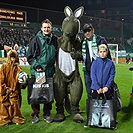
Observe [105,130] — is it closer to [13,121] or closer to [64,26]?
[13,121]

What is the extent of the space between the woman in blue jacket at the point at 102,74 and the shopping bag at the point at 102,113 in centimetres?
10

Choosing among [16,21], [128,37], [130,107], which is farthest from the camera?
[128,37]

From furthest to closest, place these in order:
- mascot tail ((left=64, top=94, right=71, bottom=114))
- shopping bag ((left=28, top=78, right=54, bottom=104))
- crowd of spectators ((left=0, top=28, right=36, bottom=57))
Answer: crowd of spectators ((left=0, top=28, right=36, bottom=57)), mascot tail ((left=64, top=94, right=71, bottom=114)), shopping bag ((left=28, top=78, right=54, bottom=104))

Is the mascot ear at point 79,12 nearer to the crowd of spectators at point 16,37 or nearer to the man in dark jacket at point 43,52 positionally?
the man in dark jacket at point 43,52

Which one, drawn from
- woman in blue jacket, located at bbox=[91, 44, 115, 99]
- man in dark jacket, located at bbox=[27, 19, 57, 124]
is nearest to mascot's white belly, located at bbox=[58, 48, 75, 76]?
man in dark jacket, located at bbox=[27, 19, 57, 124]

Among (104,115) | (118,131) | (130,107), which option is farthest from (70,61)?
(130,107)

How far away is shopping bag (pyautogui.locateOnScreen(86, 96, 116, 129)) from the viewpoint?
353 centimetres

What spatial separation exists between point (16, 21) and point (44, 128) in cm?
982

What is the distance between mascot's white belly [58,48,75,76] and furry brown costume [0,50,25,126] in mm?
590

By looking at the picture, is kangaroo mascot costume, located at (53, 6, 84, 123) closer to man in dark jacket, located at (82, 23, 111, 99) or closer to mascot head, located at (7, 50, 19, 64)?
man in dark jacket, located at (82, 23, 111, 99)

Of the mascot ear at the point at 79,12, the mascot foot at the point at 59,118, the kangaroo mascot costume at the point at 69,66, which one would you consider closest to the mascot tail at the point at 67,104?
the kangaroo mascot costume at the point at 69,66

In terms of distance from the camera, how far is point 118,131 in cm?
357

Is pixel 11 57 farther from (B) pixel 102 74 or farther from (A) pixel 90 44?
(B) pixel 102 74

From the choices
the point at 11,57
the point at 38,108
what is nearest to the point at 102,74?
the point at 38,108
